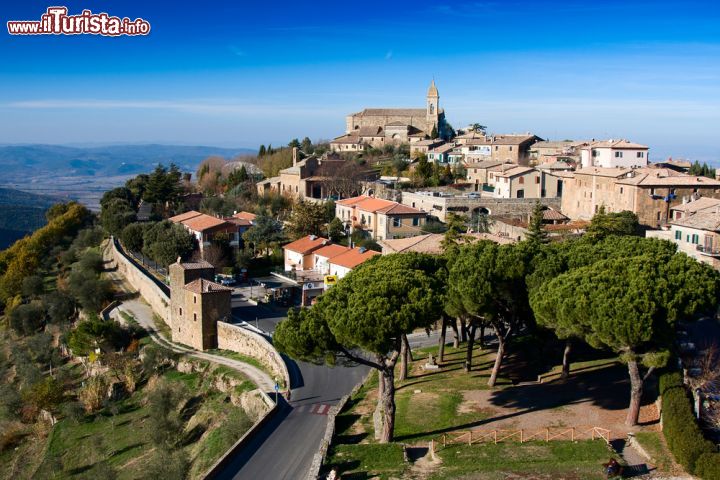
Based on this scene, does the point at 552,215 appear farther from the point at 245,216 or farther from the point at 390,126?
the point at 390,126

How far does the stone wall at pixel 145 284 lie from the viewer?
38.2 metres

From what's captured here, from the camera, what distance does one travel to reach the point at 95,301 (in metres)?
43.1

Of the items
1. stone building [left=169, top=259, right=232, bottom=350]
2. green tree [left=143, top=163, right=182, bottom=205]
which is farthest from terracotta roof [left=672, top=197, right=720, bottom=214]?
green tree [left=143, top=163, right=182, bottom=205]

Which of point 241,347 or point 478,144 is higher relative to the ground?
point 478,144

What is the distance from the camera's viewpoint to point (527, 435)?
17.4m

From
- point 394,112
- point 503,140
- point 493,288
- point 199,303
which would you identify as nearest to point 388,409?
point 493,288

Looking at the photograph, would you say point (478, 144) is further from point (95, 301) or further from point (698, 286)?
point (698, 286)

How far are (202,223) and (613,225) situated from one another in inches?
1067

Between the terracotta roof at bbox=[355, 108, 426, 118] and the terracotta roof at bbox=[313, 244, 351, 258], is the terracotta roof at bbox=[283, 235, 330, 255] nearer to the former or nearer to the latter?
the terracotta roof at bbox=[313, 244, 351, 258]

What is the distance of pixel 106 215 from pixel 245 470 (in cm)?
4746

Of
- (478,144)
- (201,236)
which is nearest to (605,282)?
(201,236)

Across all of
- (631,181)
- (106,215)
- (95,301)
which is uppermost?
(631,181)

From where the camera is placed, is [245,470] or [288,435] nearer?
[245,470]

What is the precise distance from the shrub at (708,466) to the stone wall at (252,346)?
1394 centimetres
